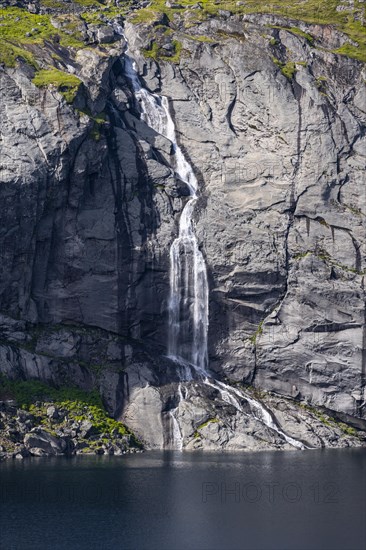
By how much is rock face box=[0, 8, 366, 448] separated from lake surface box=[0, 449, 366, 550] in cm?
1003

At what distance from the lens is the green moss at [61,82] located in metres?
103

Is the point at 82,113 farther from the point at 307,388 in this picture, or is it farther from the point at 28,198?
the point at 307,388

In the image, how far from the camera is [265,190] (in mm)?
106000

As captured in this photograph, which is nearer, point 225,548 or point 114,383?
point 225,548

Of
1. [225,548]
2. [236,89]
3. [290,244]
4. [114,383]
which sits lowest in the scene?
[225,548]

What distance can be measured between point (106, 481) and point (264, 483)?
12247mm

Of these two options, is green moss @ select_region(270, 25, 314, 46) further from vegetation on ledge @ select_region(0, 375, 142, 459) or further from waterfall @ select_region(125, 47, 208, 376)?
vegetation on ledge @ select_region(0, 375, 142, 459)

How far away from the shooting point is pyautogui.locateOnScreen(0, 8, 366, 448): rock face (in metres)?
97.3

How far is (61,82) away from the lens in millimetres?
103438

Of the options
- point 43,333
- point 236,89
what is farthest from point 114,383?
point 236,89

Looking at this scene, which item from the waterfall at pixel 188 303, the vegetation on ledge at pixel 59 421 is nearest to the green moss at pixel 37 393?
the vegetation on ledge at pixel 59 421

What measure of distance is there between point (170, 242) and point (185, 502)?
38.3 meters

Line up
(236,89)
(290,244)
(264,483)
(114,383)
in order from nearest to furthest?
(264,483) → (114,383) → (290,244) → (236,89)

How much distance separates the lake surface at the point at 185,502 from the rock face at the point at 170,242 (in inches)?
395
